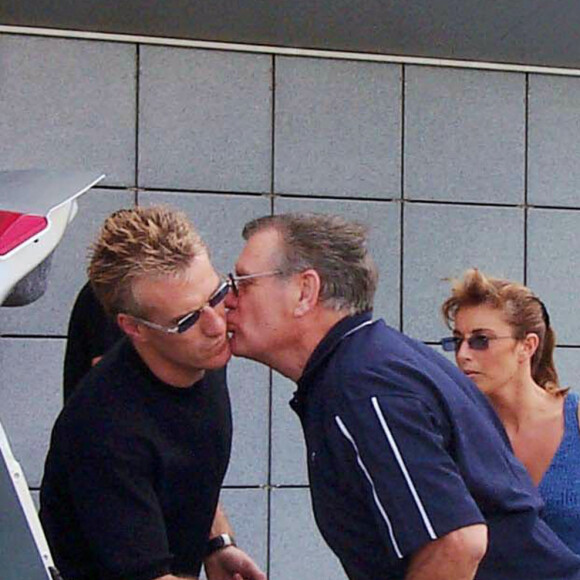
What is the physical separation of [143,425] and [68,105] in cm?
276

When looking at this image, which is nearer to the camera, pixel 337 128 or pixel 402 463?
pixel 402 463

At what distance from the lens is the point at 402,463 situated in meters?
2.38

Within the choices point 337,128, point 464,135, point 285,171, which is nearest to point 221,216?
point 285,171

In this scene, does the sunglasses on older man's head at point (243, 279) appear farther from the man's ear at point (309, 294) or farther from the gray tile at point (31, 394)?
the gray tile at point (31, 394)

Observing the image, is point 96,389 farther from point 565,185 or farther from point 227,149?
point 565,185

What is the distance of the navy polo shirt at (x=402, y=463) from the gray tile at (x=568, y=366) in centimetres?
327

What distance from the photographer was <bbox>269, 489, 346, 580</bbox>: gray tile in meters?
5.61

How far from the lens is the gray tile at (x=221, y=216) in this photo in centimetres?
550

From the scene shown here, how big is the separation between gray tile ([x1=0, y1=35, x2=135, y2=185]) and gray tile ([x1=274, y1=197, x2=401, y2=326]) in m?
0.89

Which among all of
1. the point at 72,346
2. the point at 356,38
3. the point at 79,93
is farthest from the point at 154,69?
the point at 72,346

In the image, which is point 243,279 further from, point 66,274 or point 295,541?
point 295,541

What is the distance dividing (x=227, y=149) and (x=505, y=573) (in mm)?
3192

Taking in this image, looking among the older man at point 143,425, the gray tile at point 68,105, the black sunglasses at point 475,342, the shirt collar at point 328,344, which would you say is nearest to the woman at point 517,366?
the black sunglasses at point 475,342

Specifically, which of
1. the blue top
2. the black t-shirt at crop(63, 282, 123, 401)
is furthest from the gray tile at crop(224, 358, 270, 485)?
the blue top
